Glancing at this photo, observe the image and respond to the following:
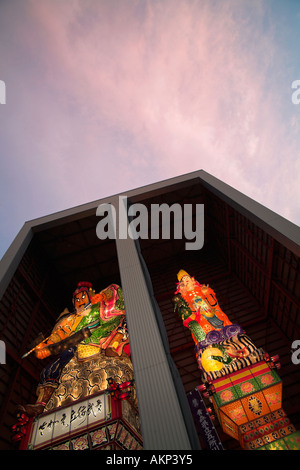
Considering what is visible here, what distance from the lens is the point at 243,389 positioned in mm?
5945

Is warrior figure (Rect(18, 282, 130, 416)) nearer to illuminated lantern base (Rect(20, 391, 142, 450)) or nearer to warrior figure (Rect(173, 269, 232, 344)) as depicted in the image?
illuminated lantern base (Rect(20, 391, 142, 450))

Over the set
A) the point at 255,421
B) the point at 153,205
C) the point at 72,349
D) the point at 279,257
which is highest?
the point at 153,205

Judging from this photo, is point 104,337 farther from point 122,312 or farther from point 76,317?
point 76,317

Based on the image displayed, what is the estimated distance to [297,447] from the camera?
5.11 m

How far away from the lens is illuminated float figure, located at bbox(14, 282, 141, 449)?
219 inches

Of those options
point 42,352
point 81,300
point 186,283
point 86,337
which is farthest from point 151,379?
point 81,300

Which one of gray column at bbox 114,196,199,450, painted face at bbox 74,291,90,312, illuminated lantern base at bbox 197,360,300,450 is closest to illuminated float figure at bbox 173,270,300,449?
illuminated lantern base at bbox 197,360,300,450

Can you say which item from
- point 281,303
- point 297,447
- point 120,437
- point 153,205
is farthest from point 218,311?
point 153,205

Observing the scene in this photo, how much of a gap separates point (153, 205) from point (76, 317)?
21.3 feet

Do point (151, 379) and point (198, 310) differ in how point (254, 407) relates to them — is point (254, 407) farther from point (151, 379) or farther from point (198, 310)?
point (151, 379)

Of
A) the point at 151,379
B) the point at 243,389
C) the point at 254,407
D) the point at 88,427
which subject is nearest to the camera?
the point at 151,379

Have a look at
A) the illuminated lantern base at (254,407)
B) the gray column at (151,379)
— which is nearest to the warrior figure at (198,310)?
the illuminated lantern base at (254,407)

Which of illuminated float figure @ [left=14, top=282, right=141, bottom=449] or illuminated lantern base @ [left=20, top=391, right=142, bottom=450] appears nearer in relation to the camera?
illuminated lantern base @ [left=20, top=391, right=142, bottom=450]

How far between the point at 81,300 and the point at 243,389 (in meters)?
6.15
